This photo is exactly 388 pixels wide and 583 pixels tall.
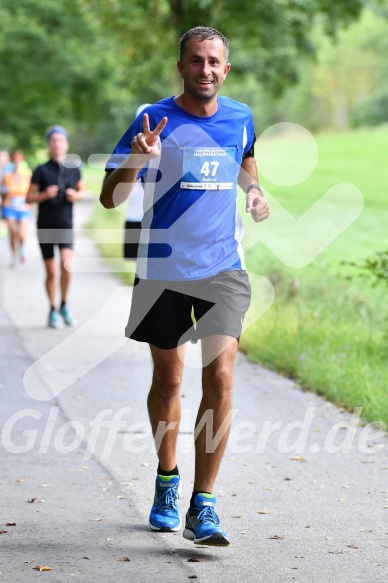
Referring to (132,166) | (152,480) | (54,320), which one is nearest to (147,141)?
(132,166)

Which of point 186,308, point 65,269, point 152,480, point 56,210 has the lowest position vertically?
point 152,480

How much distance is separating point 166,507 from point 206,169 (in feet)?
5.01

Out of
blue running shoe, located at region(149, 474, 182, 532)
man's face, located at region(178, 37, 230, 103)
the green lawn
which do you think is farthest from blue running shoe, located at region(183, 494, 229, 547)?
the green lawn

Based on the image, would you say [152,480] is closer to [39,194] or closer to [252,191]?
[252,191]

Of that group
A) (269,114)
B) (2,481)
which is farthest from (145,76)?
(269,114)

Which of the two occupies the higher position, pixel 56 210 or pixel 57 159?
pixel 57 159

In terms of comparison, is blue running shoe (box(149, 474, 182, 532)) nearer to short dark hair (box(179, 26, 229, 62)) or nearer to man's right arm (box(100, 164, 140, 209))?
man's right arm (box(100, 164, 140, 209))

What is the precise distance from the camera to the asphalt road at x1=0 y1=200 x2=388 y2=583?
482 cm

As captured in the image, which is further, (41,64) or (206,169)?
(41,64)

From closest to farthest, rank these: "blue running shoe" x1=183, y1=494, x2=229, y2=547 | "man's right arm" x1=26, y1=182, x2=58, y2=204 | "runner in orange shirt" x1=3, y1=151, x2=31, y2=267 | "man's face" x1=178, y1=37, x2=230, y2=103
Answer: "blue running shoe" x1=183, y1=494, x2=229, y2=547 < "man's face" x1=178, y1=37, x2=230, y2=103 < "man's right arm" x1=26, y1=182, x2=58, y2=204 < "runner in orange shirt" x1=3, y1=151, x2=31, y2=267

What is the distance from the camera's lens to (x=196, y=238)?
5145 mm

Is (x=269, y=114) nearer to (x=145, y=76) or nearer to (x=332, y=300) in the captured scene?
(x=145, y=76)

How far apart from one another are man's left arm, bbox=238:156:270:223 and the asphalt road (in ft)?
4.68

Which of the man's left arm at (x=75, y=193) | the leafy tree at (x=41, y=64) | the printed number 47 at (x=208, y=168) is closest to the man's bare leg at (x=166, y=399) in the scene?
the printed number 47 at (x=208, y=168)
